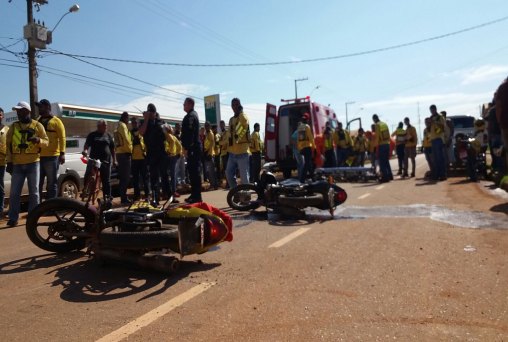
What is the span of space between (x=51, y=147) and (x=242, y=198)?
10.9 ft

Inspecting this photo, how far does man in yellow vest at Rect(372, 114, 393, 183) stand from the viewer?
13438mm

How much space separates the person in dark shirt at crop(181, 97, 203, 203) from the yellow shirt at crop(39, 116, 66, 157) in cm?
203

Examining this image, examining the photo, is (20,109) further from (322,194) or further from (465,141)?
(465,141)

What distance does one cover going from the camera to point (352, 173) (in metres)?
14.3

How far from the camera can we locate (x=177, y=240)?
12.4 ft

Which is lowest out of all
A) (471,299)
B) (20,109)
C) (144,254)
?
(471,299)

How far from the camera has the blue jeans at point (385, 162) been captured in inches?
528

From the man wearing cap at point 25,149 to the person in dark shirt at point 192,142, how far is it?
226 cm

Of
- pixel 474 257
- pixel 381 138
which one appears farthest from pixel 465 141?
pixel 474 257

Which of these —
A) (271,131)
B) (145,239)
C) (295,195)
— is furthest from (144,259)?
(271,131)

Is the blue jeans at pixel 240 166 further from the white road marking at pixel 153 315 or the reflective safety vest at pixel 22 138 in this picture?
the white road marking at pixel 153 315

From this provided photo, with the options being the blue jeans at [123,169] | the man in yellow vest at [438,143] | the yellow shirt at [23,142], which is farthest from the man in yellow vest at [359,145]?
the yellow shirt at [23,142]

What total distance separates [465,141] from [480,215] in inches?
262

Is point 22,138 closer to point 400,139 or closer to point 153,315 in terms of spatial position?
point 153,315
